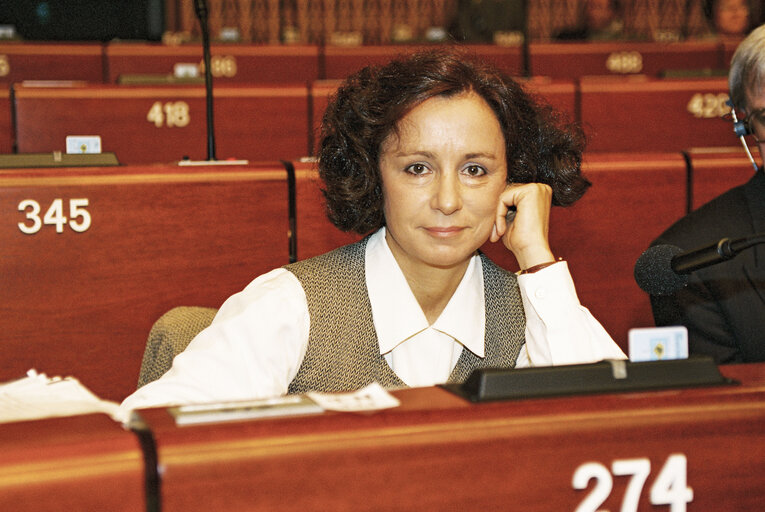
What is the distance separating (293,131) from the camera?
331 cm

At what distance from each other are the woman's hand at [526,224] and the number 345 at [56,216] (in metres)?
0.85

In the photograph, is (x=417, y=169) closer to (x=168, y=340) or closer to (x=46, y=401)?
(x=168, y=340)

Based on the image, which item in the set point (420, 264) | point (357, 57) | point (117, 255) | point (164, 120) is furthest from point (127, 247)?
point (357, 57)

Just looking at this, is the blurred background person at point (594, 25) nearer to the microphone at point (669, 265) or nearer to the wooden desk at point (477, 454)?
the microphone at point (669, 265)

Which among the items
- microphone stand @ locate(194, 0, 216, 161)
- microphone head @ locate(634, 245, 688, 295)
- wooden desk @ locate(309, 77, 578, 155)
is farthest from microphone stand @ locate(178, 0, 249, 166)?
microphone head @ locate(634, 245, 688, 295)

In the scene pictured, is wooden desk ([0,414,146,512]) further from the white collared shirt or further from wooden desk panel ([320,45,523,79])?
wooden desk panel ([320,45,523,79])

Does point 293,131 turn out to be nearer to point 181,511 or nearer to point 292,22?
point 181,511

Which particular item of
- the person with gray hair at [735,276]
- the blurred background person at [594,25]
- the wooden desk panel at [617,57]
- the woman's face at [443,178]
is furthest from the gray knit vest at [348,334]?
the blurred background person at [594,25]

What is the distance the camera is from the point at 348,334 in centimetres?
140

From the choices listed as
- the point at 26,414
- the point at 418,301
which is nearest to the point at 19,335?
the point at 418,301

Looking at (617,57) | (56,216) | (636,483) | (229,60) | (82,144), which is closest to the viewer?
(636,483)

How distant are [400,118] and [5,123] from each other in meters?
1.95

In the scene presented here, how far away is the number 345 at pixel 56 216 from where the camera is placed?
6.16 ft

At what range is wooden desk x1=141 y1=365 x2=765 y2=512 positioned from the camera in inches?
24.9
